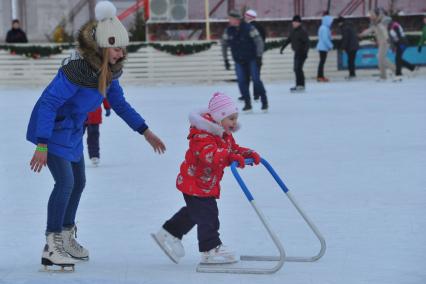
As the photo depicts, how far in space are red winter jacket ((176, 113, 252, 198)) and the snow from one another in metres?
0.39

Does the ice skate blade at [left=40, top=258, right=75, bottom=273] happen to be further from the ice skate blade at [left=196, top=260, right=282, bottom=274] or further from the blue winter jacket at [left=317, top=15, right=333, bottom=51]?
the blue winter jacket at [left=317, top=15, right=333, bottom=51]

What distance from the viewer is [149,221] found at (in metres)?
6.41

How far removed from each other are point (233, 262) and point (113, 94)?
96 cm

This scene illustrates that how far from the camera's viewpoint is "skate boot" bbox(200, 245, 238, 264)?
5055 millimetres

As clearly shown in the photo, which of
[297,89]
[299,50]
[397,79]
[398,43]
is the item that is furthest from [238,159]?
[398,43]

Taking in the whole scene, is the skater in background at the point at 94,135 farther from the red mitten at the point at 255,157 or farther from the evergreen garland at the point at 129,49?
the evergreen garland at the point at 129,49

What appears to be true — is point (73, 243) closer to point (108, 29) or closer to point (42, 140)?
point (42, 140)

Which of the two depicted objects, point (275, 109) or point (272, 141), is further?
point (275, 109)

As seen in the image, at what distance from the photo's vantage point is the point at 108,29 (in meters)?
4.90

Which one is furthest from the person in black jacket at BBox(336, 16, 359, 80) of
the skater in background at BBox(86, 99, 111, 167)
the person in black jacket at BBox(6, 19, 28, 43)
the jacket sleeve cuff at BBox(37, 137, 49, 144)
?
the jacket sleeve cuff at BBox(37, 137, 49, 144)

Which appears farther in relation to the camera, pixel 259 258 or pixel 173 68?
pixel 173 68

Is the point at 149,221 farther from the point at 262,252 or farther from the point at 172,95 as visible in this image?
the point at 172,95

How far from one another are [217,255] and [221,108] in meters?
0.67

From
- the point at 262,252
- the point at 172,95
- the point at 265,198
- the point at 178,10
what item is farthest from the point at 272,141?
the point at 178,10
